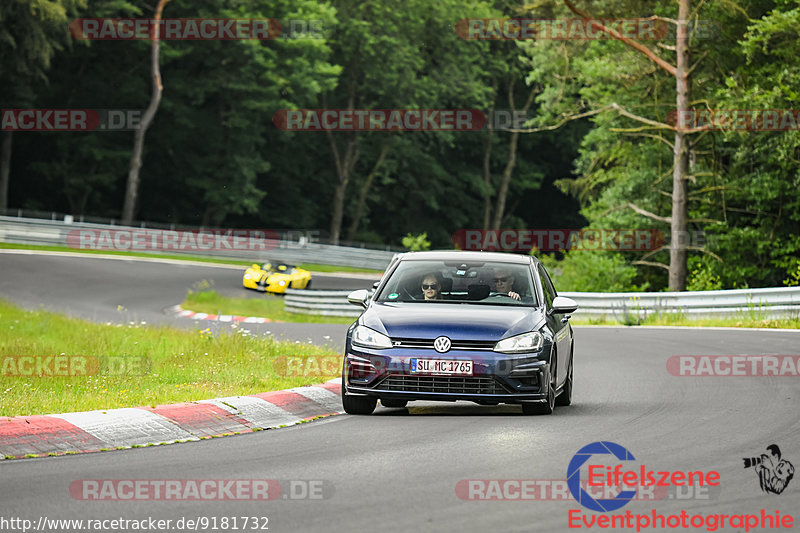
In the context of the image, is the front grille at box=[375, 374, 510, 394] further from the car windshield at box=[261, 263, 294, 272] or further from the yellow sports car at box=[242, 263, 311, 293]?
the car windshield at box=[261, 263, 294, 272]

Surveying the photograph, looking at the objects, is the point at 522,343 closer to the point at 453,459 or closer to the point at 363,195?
the point at 453,459

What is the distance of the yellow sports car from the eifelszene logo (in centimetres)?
3033

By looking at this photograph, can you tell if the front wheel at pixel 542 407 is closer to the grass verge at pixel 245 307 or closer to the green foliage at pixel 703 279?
the grass verge at pixel 245 307

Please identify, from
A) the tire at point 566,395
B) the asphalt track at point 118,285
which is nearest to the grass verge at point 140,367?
the tire at point 566,395

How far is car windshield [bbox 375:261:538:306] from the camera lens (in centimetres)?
1201

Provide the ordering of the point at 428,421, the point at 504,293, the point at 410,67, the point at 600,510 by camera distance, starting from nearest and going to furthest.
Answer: the point at 600,510, the point at 428,421, the point at 504,293, the point at 410,67

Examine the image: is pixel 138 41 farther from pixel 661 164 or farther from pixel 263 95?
pixel 661 164

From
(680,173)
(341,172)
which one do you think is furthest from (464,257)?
(341,172)

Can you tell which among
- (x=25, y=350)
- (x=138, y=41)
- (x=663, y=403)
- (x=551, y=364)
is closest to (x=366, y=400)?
(x=551, y=364)

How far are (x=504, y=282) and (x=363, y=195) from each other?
61940 millimetres

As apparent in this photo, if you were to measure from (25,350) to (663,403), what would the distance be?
8353mm

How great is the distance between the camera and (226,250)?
166ft

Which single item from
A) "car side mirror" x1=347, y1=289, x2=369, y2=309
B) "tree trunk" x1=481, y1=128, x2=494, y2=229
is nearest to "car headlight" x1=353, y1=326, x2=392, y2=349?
"car side mirror" x1=347, y1=289, x2=369, y2=309

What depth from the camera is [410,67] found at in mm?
69812
